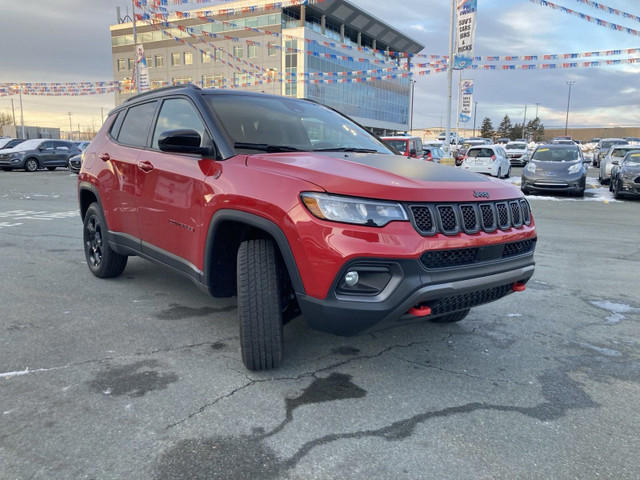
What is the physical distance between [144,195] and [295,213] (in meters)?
1.84

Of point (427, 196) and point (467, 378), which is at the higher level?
point (427, 196)

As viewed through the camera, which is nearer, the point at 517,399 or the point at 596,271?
the point at 517,399

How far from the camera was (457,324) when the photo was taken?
4.00m

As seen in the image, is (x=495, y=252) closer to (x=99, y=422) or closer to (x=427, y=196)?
(x=427, y=196)

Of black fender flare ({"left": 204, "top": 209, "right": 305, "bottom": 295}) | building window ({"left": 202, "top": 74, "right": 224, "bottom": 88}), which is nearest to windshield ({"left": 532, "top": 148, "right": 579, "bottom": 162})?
black fender flare ({"left": 204, "top": 209, "right": 305, "bottom": 295})

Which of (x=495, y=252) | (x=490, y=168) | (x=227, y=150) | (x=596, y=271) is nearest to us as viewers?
(x=495, y=252)

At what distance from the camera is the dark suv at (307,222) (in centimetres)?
251

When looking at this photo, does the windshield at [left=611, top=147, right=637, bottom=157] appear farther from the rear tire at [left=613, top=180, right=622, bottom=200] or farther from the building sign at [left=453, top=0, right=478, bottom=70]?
the building sign at [left=453, top=0, right=478, bottom=70]

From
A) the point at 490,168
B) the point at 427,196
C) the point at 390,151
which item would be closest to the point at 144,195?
the point at 390,151

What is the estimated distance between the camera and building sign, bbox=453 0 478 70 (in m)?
18.2

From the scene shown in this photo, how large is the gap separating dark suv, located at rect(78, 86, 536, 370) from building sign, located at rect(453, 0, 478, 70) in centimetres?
1676

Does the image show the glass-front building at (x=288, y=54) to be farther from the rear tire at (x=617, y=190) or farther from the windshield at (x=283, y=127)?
the windshield at (x=283, y=127)

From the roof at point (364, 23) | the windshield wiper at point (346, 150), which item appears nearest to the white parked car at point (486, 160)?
the windshield wiper at point (346, 150)

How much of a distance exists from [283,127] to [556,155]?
14.8 m
